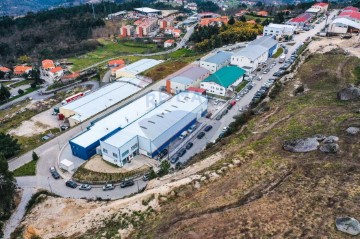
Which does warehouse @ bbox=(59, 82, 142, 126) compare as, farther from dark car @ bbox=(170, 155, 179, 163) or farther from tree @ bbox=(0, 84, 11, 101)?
tree @ bbox=(0, 84, 11, 101)

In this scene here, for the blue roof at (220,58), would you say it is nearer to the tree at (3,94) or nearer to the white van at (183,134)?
the white van at (183,134)

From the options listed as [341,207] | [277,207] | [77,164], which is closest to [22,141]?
[77,164]

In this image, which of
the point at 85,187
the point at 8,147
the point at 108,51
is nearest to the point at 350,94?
the point at 85,187

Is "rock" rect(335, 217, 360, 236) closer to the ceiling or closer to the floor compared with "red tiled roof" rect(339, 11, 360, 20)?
closer to the floor

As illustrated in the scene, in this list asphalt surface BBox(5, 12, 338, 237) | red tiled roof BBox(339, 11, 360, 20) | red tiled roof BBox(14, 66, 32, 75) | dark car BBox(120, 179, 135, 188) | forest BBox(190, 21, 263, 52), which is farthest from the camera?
red tiled roof BBox(14, 66, 32, 75)

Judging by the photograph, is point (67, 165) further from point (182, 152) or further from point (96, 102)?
point (96, 102)

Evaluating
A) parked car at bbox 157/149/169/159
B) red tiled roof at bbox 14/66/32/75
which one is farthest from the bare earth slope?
red tiled roof at bbox 14/66/32/75

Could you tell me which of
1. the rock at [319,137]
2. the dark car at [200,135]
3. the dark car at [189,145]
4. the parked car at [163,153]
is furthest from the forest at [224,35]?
the rock at [319,137]
